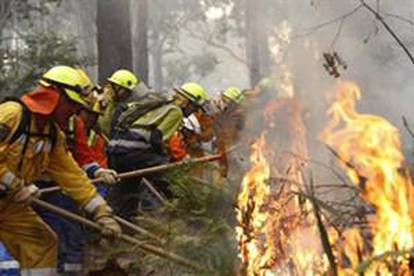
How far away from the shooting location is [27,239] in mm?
5676

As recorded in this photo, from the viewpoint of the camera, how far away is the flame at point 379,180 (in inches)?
178

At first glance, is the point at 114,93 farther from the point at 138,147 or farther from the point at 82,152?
the point at 82,152

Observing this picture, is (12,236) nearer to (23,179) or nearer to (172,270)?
(23,179)

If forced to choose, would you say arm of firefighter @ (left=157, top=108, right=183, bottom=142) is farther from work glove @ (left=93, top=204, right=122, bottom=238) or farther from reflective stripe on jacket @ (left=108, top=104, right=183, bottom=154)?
work glove @ (left=93, top=204, right=122, bottom=238)

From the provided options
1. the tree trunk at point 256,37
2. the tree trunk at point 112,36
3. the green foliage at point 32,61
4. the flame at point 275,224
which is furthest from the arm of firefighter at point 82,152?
the tree trunk at point 256,37

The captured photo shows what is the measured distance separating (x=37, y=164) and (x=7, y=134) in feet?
1.42

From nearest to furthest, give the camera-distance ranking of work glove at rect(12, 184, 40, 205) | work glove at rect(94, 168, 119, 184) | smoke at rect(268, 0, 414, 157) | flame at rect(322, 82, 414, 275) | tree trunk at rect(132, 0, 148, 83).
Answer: flame at rect(322, 82, 414, 275), work glove at rect(12, 184, 40, 205), work glove at rect(94, 168, 119, 184), smoke at rect(268, 0, 414, 157), tree trunk at rect(132, 0, 148, 83)

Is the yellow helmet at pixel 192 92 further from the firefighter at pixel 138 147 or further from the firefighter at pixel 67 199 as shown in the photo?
the firefighter at pixel 67 199

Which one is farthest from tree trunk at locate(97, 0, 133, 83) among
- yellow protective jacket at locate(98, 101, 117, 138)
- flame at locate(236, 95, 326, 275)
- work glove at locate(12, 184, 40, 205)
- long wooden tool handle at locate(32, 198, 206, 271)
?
flame at locate(236, 95, 326, 275)

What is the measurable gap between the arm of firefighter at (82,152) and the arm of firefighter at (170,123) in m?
1.29

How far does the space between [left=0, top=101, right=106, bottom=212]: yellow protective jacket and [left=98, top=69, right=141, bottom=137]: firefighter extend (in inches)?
115

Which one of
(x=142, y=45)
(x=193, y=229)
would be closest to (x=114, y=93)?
(x=193, y=229)

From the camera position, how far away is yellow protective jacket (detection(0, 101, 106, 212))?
5.24 metres

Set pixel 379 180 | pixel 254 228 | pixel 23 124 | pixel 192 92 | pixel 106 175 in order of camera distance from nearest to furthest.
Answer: pixel 379 180, pixel 254 228, pixel 23 124, pixel 106 175, pixel 192 92
